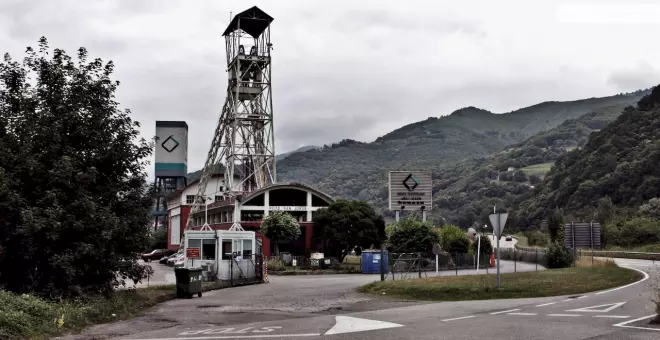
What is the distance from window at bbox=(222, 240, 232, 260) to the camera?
33.2 meters

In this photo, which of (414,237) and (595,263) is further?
(414,237)

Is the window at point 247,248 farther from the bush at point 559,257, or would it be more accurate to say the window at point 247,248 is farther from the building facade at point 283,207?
the building facade at point 283,207

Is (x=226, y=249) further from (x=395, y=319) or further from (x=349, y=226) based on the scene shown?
(x=349, y=226)

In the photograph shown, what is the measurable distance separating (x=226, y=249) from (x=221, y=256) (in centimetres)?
49

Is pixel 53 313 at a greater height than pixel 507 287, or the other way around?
pixel 53 313

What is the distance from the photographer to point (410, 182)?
180 feet

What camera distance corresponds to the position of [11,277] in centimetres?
1803

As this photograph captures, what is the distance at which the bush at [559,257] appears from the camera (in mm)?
38438

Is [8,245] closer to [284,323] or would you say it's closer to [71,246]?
[71,246]

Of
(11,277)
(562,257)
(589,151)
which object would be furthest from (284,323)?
(589,151)

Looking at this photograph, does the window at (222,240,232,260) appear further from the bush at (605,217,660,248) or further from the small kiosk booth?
the bush at (605,217,660,248)

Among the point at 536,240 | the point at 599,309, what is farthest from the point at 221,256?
the point at 536,240

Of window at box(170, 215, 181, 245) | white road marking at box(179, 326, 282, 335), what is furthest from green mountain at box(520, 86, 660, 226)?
white road marking at box(179, 326, 282, 335)

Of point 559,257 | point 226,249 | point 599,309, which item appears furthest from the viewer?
point 559,257
